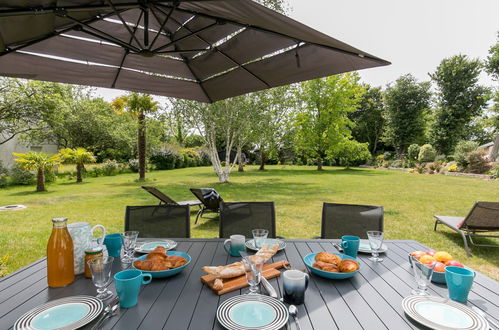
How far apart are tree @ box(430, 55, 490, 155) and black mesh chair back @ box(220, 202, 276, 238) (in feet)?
76.7

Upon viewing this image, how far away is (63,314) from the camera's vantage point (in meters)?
1.11

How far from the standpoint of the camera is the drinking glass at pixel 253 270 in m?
1.23

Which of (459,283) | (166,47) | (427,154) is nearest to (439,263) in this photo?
(459,283)

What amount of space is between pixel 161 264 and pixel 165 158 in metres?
17.9

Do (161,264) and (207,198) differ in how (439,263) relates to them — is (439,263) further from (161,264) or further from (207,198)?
(207,198)

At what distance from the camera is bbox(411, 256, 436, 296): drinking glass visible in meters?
1.25

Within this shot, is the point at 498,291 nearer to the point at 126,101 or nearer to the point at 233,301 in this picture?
the point at 233,301

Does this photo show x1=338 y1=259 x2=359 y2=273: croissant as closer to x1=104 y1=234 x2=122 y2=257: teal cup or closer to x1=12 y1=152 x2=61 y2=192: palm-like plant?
x1=104 y1=234 x2=122 y2=257: teal cup

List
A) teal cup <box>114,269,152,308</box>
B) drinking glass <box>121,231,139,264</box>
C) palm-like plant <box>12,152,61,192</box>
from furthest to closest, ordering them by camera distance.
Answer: palm-like plant <box>12,152,61,192</box> < drinking glass <box>121,231,139,264</box> < teal cup <box>114,269,152,308</box>

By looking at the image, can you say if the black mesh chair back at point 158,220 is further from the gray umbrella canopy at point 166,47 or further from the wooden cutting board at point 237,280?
the gray umbrella canopy at point 166,47

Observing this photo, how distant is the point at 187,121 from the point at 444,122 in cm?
2036

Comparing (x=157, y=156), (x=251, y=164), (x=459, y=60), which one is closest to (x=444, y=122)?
(x=459, y=60)

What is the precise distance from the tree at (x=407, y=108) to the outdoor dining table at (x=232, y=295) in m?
27.1

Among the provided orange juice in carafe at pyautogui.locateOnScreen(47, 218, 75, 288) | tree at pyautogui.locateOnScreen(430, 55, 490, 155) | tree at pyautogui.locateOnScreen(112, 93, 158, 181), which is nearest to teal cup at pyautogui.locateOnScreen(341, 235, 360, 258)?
orange juice in carafe at pyautogui.locateOnScreen(47, 218, 75, 288)
